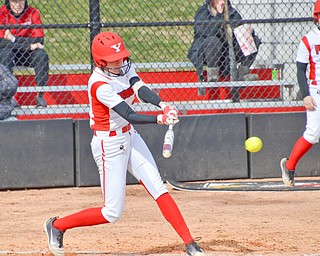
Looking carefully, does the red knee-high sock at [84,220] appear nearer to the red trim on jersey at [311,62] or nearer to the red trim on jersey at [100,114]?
the red trim on jersey at [100,114]

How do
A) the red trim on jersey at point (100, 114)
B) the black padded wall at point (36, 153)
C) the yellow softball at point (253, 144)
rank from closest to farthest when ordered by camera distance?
1. the red trim on jersey at point (100, 114)
2. the yellow softball at point (253, 144)
3. the black padded wall at point (36, 153)

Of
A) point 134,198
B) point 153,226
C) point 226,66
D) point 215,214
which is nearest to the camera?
point 153,226

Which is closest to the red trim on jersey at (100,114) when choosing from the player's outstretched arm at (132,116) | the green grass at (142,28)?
the player's outstretched arm at (132,116)

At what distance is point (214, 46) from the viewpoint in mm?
9984

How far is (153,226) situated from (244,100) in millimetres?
3559

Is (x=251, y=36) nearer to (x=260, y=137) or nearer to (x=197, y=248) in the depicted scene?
(x=260, y=137)

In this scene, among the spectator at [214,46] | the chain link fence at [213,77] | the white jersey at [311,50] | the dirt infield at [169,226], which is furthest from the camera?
the spectator at [214,46]

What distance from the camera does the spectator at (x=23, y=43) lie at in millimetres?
9766

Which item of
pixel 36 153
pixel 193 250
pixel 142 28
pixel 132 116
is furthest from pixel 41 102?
pixel 142 28

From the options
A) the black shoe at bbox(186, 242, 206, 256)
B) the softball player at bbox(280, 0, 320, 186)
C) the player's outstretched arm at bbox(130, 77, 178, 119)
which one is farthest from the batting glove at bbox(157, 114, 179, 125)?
the softball player at bbox(280, 0, 320, 186)

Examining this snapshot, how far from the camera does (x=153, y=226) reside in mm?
7137

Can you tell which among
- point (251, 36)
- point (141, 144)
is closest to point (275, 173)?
point (251, 36)

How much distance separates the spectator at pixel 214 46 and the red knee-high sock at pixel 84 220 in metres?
4.53

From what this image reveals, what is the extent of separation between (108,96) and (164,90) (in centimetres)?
511
